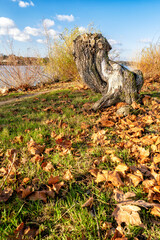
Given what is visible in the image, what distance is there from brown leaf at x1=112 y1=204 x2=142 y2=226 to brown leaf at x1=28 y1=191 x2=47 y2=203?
2.16ft

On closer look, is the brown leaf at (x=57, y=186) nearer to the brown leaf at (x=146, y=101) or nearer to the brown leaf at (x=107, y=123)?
the brown leaf at (x=107, y=123)

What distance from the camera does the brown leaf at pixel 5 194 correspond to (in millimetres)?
1489

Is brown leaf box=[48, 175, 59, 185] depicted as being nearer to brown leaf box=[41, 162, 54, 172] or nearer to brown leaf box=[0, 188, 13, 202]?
brown leaf box=[41, 162, 54, 172]

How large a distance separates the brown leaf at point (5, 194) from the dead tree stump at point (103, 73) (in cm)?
265

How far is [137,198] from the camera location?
146 centimetres

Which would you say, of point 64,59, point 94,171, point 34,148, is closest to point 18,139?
point 34,148

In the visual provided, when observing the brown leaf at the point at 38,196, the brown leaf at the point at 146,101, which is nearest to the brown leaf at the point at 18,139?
the brown leaf at the point at 38,196

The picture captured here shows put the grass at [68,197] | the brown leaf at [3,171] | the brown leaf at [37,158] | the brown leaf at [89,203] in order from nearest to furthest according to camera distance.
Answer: the grass at [68,197], the brown leaf at [89,203], the brown leaf at [3,171], the brown leaf at [37,158]

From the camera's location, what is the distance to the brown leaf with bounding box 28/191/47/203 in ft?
4.86

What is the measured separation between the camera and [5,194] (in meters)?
1.53

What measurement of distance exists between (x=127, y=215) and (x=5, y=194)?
3.80 feet

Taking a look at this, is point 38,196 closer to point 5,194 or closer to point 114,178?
point 5,194

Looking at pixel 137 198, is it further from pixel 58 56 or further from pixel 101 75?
pixel 58 56

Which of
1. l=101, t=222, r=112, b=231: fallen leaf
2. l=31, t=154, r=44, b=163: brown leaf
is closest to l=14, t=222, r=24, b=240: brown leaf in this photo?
l=101, t=222, r=112, b=231: fallen leaf
